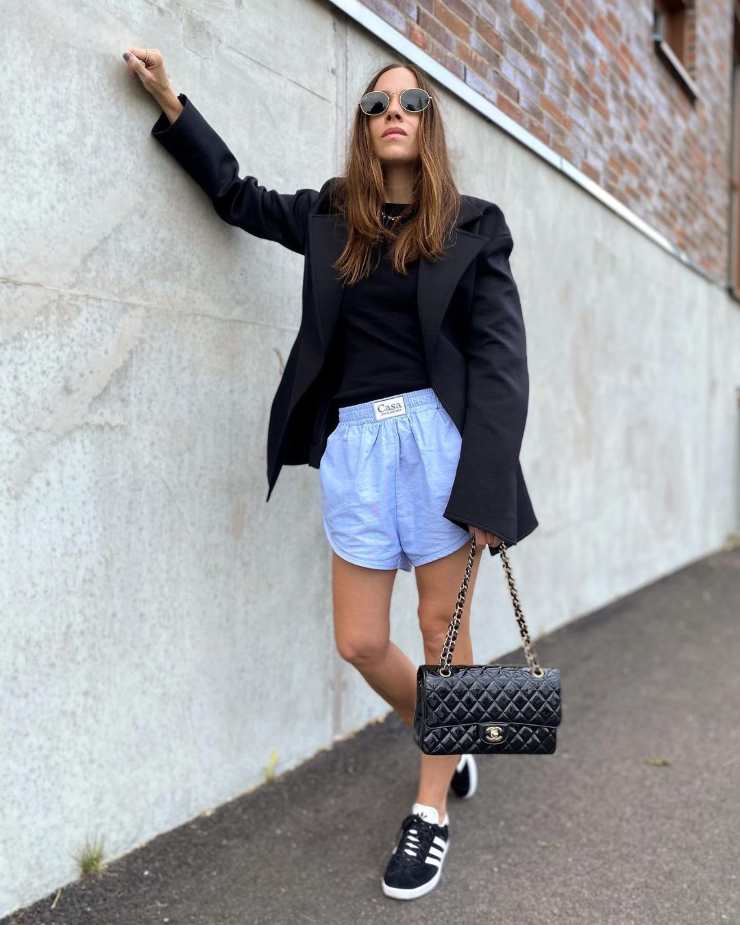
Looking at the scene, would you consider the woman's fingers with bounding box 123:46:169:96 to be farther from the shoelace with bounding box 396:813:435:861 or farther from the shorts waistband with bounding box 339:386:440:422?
the shoelace with bounding box 396:813:435:861

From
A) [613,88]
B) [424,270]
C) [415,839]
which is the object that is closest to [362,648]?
[415,839]

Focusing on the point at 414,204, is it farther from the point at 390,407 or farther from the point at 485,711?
the point at 485,711

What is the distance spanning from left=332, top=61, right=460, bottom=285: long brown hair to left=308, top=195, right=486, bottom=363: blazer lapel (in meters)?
0.03

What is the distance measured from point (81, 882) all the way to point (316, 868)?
618 mm

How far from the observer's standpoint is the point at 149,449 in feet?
8.35

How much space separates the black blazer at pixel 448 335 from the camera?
2.31m

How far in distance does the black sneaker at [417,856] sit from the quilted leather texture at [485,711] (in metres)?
0.37

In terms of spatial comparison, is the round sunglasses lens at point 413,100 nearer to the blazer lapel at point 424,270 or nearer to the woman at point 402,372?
the woman at point 402,372

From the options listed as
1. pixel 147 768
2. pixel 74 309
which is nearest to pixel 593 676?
pixel 147 768

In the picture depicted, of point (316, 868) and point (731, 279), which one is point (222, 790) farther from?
point (731, 279)

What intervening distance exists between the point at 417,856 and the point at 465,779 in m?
0.58

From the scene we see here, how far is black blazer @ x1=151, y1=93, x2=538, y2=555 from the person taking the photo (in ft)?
7.57

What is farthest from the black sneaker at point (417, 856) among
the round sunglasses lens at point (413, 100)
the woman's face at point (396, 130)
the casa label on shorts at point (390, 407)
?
the round sunglasses lens at point (413, 100)

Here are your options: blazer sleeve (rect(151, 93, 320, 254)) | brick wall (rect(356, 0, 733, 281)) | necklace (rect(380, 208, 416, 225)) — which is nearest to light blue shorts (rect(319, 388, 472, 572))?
necklace (rect(380, 208, 416, 225))
